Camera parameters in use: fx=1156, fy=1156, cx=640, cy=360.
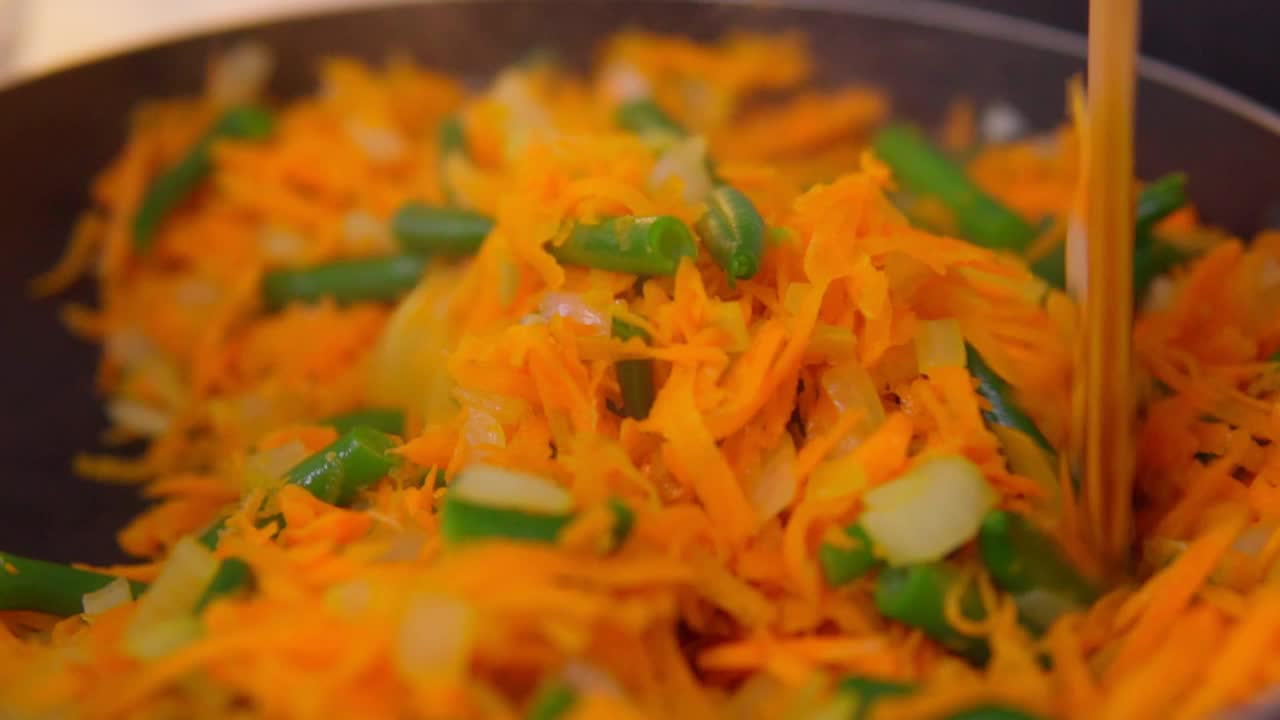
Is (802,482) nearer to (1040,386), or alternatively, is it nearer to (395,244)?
(1040,386)

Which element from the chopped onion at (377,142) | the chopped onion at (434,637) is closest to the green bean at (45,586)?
the chopped onion at (434,637)

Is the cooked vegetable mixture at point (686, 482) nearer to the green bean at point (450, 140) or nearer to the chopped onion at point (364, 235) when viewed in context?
the chopped onion at point (364, 235)

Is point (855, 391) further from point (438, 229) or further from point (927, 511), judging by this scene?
point (438, 229)

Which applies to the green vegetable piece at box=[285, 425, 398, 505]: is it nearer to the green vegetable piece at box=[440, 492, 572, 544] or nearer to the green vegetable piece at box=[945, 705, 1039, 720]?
the green vegetable piece at box=[440, 492, 572, 544]

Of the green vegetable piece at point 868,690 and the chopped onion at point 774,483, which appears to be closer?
the green vegetable piece at point 868,690

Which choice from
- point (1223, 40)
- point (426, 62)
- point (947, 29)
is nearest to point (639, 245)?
point (947, 29)

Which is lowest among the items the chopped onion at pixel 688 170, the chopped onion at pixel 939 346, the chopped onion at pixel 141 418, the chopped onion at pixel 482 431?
the chopped onion at pixel 141 418

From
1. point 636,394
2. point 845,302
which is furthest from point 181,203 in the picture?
point 845,302
